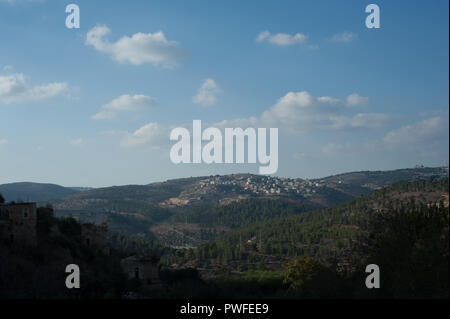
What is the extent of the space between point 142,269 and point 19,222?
442 inches

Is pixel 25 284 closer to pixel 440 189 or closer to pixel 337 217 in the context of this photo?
pixel 337 217

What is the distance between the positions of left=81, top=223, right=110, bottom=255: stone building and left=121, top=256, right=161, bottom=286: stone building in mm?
3712

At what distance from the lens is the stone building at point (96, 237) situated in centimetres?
4012

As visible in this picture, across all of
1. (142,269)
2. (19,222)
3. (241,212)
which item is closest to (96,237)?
(142,269)

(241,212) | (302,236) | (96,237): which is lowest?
(302,236)

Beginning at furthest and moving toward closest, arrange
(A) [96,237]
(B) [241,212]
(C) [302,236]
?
1. (B) [241,212]
2. (C) [302,236]
3. (A) [96,237]

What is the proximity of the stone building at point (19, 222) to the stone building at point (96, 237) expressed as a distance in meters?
8.05

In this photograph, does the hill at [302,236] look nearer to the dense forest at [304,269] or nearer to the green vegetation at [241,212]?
the dense forest at [304,269]

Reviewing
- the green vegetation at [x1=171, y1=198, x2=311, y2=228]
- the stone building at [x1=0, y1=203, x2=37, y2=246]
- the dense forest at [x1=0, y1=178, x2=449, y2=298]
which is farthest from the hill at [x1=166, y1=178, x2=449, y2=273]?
the stone building at [x1=0, y1=203, x2=37, y2=246]

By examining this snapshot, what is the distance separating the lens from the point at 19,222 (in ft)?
105

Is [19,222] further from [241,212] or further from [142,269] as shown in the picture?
[241,212]

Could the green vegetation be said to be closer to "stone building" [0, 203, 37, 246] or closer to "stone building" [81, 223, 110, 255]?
"stone building" [81, 223, 110, 255]

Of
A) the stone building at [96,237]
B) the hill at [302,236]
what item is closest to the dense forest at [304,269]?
the stone building at [96,237]
